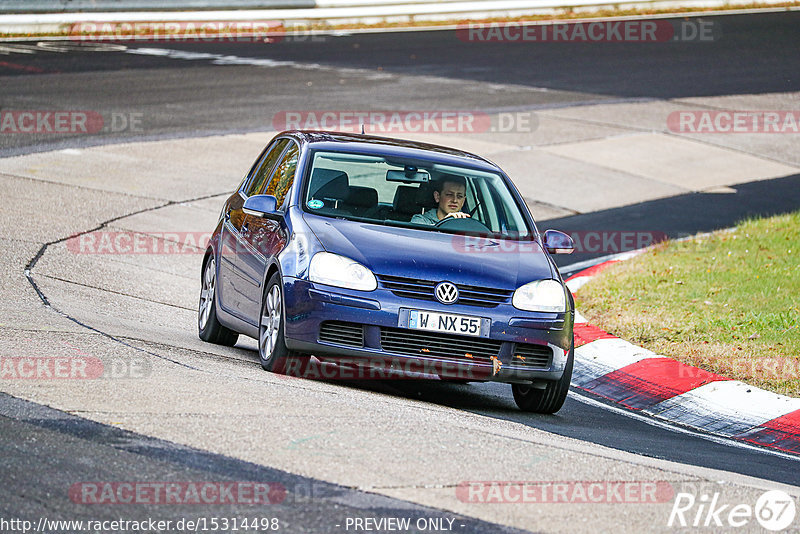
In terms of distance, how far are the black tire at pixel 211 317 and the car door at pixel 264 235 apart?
74 cm

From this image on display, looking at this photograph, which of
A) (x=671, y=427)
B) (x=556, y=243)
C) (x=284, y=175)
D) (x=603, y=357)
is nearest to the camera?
(x=671, y=427)

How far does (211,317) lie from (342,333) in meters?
2.25

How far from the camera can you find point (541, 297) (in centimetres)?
813

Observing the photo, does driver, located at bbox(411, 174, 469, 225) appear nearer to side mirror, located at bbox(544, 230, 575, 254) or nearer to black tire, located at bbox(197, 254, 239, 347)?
side mirror, located at bbox(544, 230, 575, 254)

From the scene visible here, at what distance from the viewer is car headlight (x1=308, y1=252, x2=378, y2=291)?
25.6 ft

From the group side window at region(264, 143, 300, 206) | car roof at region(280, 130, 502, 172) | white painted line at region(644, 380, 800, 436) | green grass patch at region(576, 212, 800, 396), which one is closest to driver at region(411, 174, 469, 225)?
car roof at region(280, 130, 502, 172)

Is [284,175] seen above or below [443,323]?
above

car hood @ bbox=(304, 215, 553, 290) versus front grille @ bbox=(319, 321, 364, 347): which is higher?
car hood @ bbox=(304, 215, 553, 290)

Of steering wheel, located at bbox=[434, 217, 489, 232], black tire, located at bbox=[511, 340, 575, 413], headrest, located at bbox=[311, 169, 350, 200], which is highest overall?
headrest, located at bbox=[311, 169, 350, 200]

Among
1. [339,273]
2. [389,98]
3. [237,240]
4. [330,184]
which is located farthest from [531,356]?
[389,98]

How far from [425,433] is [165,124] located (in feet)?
45.3

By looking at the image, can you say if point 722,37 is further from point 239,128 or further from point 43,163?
point 43,163

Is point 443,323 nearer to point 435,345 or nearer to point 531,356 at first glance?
point 435,345

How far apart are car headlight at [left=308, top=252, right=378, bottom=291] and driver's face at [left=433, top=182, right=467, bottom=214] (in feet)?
4.38
